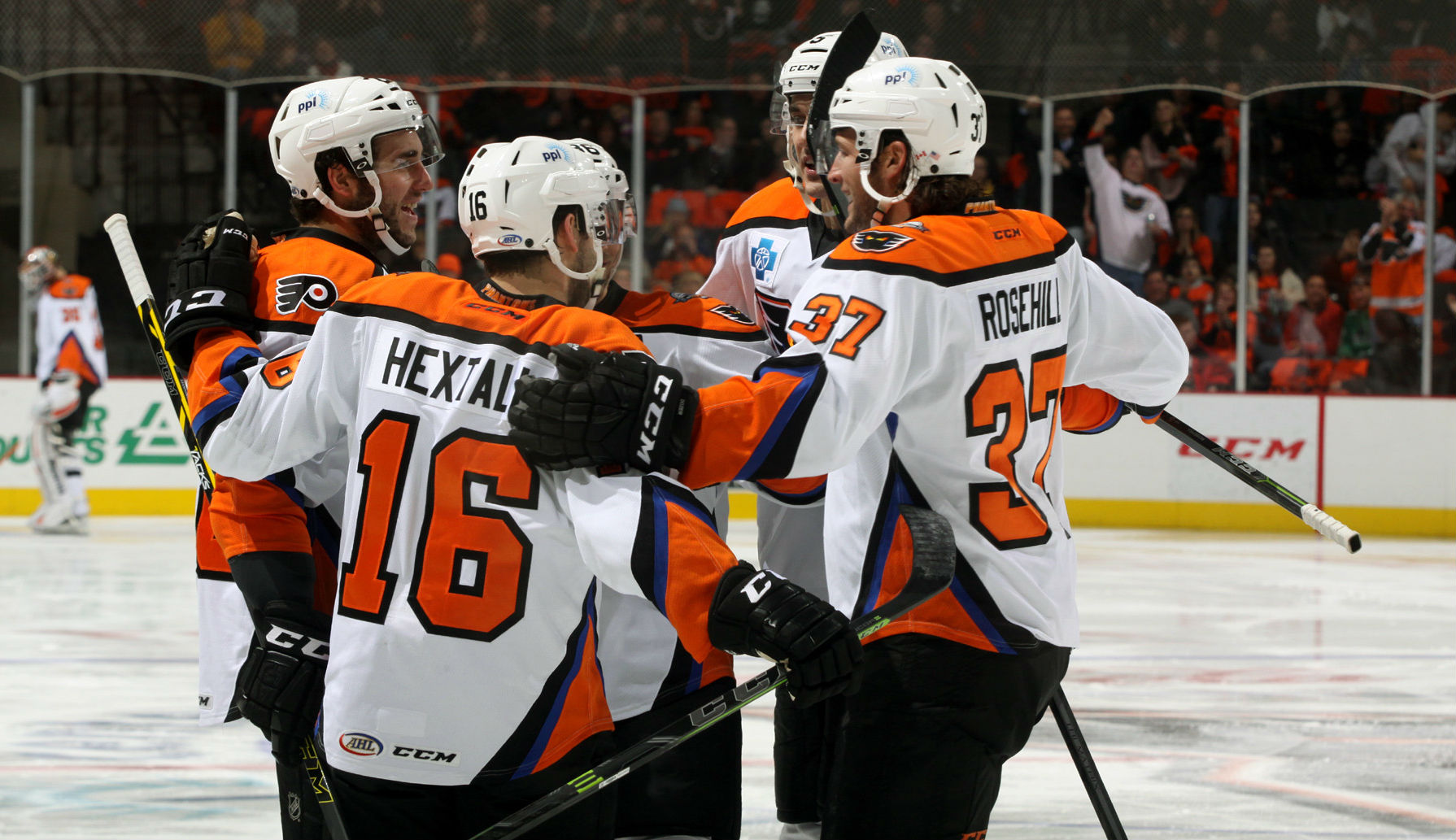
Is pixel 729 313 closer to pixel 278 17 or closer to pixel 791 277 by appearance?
pixel 791 277

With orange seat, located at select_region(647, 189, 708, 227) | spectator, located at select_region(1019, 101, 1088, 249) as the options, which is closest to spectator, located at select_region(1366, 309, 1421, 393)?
spectator, located at select_region(1019, 101, 1088, 249)

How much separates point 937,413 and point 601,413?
474mm

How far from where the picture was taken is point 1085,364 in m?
2.40

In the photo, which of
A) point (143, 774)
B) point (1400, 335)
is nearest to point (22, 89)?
point (143, 774)

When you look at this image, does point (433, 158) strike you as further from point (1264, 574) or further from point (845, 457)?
point (1264, 574)

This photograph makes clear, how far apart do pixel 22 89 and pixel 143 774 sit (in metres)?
7.56

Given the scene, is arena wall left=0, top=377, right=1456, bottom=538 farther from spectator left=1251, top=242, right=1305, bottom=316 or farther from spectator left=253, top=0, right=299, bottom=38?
spectator left=253, top=0, right=299, bottom=38

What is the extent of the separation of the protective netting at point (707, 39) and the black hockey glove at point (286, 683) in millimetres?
8819

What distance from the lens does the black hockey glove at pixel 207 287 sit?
7.50ft

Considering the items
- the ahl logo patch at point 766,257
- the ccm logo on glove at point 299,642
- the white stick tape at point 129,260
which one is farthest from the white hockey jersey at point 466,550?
the ahl logo patch at point 766,257

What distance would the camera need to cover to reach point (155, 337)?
99.5 inches

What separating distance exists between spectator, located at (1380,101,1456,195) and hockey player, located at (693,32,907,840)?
8518 millimetres

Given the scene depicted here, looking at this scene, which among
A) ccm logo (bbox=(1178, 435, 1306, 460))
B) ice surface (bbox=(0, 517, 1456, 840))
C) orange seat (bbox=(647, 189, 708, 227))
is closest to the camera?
ice surface (bbox=(0, 517, 1456, 840))

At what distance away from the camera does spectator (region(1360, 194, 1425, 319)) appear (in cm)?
1035
